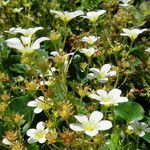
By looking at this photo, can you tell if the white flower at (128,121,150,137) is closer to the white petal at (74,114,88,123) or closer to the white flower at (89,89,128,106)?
the white flower at (89,89,128,106)

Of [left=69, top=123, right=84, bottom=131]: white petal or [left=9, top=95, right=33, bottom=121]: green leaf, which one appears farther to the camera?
[left=9, top=95, right=33, bottom=121]: green leaf

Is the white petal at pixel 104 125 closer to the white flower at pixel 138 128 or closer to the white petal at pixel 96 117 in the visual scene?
the white petal at pixel 96 117

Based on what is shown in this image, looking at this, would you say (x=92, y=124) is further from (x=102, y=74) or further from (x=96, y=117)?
(x=102, y=74)

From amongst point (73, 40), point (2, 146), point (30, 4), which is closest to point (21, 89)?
point (2, 146)

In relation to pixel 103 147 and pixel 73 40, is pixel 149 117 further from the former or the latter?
pixel 73 40

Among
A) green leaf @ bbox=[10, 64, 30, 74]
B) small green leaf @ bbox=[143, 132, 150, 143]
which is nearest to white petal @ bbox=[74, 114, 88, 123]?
small green leaf @ bbox=[143, 132, 150, 143]

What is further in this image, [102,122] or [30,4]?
[30,4]

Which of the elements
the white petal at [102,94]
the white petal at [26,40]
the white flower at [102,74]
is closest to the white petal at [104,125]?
the white petal at [102,94]

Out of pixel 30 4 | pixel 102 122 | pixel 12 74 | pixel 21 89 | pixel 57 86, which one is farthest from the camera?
pixel 30 4
